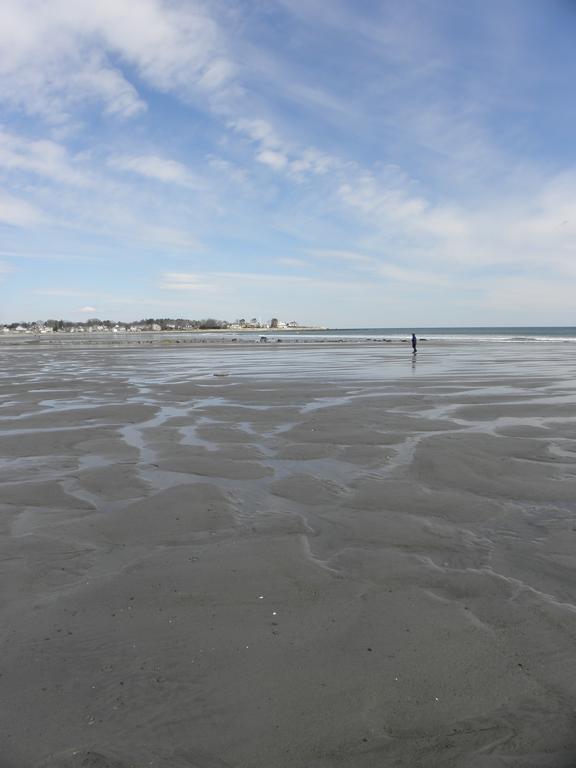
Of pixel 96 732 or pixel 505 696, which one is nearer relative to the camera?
pixel 96 732

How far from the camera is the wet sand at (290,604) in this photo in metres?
2.98

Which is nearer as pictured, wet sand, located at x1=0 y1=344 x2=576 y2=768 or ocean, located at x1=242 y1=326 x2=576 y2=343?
wet sand, located at x1=0 y1=344 x2=576 y2=768

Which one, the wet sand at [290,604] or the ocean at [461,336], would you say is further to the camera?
the ocean at [461,336]

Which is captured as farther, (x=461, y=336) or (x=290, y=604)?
(x=461, y=336)

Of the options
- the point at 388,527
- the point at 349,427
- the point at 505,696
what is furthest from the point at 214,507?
the point at 349,427

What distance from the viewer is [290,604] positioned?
4.36 m

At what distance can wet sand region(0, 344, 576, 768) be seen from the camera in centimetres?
298

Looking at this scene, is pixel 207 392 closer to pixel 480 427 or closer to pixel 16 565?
pixel 480 427

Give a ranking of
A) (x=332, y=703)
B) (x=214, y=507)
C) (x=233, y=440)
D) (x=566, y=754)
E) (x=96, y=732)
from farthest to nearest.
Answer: (x=233, y=440), (x=214, y=507), (x=332, y=703), (x=96, y=732), (x=566, y=754)

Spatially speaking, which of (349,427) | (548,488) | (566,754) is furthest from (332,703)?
(349,427)

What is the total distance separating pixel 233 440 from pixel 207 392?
7.70m

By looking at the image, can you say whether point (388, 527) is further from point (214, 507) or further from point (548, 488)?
point (548, 488)

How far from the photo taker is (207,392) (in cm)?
1808

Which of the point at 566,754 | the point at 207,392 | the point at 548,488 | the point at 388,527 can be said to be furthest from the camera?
the point at 207,392
